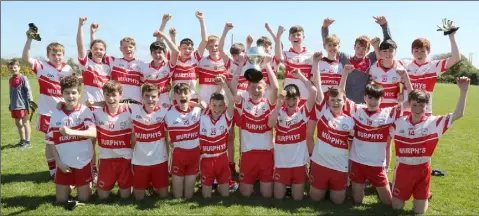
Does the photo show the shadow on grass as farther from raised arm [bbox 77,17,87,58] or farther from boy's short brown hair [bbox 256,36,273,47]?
boy's short brown hair [bbox 256,36,273,47]

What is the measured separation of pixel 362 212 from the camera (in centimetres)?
514

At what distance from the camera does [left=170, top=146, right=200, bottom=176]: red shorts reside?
218 inches

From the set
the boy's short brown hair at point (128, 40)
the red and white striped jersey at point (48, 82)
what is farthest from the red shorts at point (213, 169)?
the red and white striped jersey at point (48, 82)

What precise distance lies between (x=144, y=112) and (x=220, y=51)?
1994mm

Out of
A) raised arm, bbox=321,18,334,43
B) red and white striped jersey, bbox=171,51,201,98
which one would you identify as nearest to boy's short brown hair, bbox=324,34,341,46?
raised arm, bbox=321,18,334,43

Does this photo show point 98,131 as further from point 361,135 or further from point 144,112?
point 361,135

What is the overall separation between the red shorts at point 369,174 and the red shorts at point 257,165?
1.15m

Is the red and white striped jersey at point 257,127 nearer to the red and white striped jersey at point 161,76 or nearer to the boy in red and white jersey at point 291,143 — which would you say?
the boy in red and white jersey at point 291,143

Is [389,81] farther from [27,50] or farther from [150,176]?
[27,50]

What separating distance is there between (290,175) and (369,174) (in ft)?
3.51

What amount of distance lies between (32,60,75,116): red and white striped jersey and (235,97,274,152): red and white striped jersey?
308cm

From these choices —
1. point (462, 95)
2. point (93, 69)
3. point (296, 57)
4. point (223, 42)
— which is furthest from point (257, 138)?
point (93, 69)

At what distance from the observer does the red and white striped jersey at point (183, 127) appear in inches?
217

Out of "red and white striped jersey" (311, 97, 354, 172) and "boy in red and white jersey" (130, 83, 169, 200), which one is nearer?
"red and white striped jersey" (311, 97, 354, 172)
